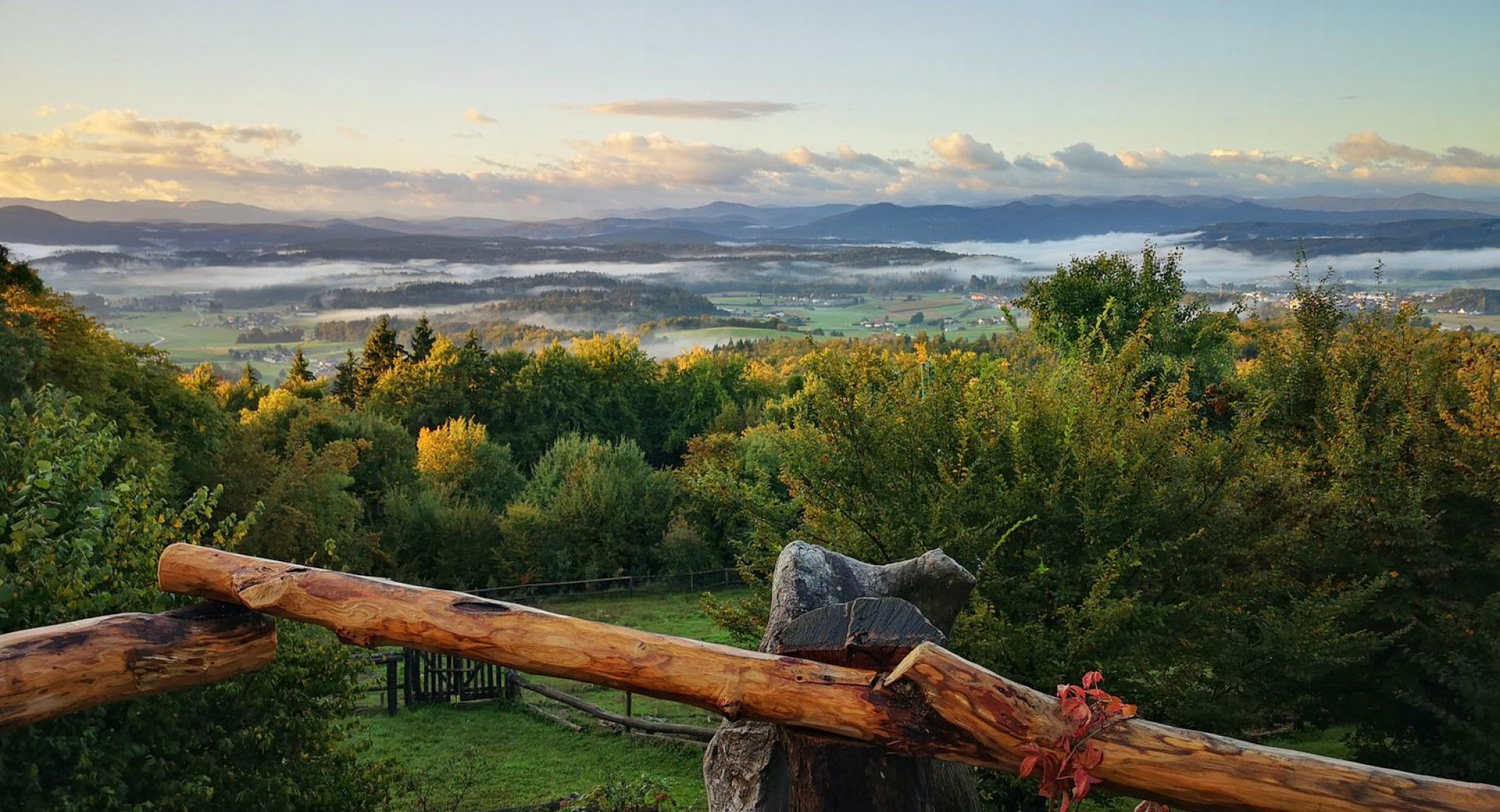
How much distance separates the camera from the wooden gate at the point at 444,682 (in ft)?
62.3

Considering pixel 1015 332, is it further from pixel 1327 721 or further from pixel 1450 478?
pixel 1327 721

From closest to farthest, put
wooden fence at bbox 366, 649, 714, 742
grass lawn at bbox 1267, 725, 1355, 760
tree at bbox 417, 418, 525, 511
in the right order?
1. grass lawn at bbox 1267, 725, 1355, 760
2. wooden fence at bbox 366, 649, 714, 742
3. tree at bbox 417, 418, 525, 511

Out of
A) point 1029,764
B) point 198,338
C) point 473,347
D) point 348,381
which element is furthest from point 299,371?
point 198,338

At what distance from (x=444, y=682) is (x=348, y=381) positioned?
46240mm

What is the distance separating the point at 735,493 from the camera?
12.8 m

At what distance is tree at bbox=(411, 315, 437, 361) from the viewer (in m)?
58.7

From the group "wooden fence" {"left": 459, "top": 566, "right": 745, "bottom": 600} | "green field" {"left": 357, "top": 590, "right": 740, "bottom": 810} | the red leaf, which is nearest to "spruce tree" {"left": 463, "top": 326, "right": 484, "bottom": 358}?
"wooden fence" {"left": 459, "top": 566, "right": 745, "bottom": 600}

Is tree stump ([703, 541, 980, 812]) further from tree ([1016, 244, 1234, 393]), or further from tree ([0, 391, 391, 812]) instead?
tree ([1016, 244, 1234, 393])

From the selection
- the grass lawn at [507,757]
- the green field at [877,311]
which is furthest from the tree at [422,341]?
the green field at [877,311]

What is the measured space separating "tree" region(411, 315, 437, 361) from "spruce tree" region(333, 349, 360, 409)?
3519 mm

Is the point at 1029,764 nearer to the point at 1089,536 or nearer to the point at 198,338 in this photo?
the point at 1089,536

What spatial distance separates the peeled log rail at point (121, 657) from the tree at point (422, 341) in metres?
55.5

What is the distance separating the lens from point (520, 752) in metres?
15.9

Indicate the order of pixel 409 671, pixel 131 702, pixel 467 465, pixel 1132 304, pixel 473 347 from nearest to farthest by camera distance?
pixel 131 702
pixel 409 671
pixel 1132 304
pixel 467 465
pixel 473 347
